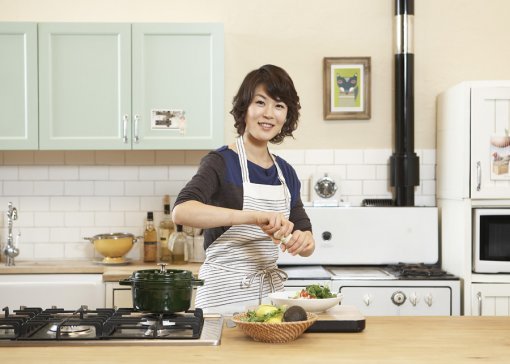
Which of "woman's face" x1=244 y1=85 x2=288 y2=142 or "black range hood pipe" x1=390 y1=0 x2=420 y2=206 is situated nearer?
"woman's face" x1=244 y1=85 x2=288 y2=142

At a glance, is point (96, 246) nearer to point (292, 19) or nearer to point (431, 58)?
point (292, 19)

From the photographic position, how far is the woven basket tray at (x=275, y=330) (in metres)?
2.11

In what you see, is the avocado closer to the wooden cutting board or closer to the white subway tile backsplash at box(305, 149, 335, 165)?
the wooden cutting board

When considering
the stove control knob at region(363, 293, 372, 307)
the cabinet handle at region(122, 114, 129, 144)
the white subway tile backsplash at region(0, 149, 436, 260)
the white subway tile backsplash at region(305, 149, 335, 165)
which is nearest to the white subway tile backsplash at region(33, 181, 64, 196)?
the white subway tile backsplash at region(0, 149, 436, 260)

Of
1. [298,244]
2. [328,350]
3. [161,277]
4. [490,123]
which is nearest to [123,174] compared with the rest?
[490,123]

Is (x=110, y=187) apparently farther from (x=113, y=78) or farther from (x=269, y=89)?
(x=269, y=89)

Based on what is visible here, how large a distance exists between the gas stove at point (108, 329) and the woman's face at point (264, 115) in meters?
0.77

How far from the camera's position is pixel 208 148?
4.30m

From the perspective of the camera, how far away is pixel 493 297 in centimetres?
404

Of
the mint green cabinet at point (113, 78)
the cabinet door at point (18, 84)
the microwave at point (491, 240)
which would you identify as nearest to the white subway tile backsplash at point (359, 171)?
the microwave at point (491, 240)

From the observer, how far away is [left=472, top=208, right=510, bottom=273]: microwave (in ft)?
13.3

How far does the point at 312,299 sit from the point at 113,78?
2390mm

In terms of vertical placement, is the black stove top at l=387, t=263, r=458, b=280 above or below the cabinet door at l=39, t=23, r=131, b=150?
below

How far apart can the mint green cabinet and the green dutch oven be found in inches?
81.6
